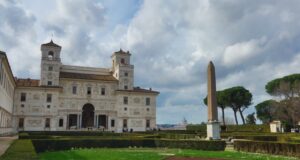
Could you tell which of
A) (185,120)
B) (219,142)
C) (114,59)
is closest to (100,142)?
(219,142)

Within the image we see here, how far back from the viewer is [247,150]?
19094 millimetres

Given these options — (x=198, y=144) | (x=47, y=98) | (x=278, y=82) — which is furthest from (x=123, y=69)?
(x=198, y=144)

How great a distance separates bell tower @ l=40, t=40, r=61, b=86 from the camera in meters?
52.5

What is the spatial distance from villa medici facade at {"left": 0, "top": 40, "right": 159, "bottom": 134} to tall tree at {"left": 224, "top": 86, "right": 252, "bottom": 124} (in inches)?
744

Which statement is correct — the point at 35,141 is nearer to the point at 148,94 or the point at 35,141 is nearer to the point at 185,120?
the point at 148,94

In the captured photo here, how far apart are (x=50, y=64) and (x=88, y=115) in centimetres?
1099

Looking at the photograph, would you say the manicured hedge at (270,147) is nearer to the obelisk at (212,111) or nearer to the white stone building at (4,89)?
the obelisk at (212,111)

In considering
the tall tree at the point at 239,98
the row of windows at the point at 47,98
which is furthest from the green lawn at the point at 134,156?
the tall tree at the point at 239,98

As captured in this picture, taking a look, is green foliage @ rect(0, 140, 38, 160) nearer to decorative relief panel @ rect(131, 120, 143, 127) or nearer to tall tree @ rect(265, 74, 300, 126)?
tall tree @ rect(265, 74, 300, 126)

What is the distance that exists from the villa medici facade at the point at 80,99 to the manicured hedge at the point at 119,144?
97.3ft

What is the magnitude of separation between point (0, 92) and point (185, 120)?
5722 centimetres

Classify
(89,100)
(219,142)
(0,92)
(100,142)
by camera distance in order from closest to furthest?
(219,142)
(100,142)
(0,92)
(89,100)

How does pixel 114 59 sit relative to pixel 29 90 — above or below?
above

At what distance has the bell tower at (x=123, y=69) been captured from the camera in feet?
188
